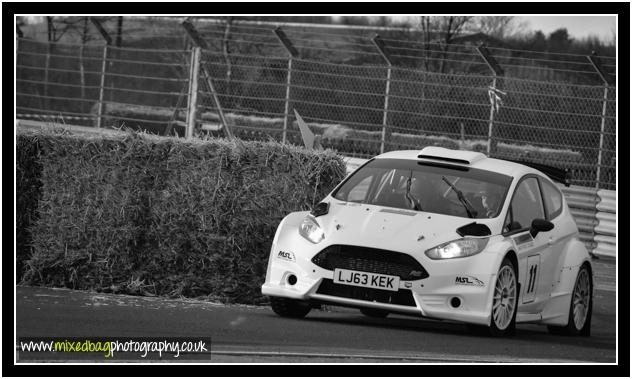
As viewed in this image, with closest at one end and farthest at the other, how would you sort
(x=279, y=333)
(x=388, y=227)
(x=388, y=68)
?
(x=279, y=333) < (x=388, y=227) < (x=388, y=68)

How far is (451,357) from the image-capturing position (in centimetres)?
808

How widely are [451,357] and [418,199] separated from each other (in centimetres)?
221

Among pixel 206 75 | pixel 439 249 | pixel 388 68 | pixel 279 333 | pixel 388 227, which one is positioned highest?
pixel 388 68

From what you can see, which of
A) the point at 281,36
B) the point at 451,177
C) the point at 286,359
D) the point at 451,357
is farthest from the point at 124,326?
the point at 281,36

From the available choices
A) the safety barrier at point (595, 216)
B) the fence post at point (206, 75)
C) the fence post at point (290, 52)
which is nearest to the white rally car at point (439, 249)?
the safety barrier at point (595, 216)

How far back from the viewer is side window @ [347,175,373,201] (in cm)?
1015

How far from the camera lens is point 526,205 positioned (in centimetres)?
1038

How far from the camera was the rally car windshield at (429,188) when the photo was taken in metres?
9.93

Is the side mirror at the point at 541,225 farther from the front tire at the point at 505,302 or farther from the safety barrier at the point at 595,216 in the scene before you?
the safety barrier at the point at 595,216

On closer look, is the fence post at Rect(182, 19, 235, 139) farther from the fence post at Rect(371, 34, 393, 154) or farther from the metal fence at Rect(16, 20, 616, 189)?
the fence post at Rect(371, 34, 393, 154)

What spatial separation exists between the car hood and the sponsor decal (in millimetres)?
316

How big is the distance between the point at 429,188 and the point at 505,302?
1222mm

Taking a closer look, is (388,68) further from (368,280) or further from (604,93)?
(368,280)

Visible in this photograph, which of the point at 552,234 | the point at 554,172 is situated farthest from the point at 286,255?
the point at 554,172
